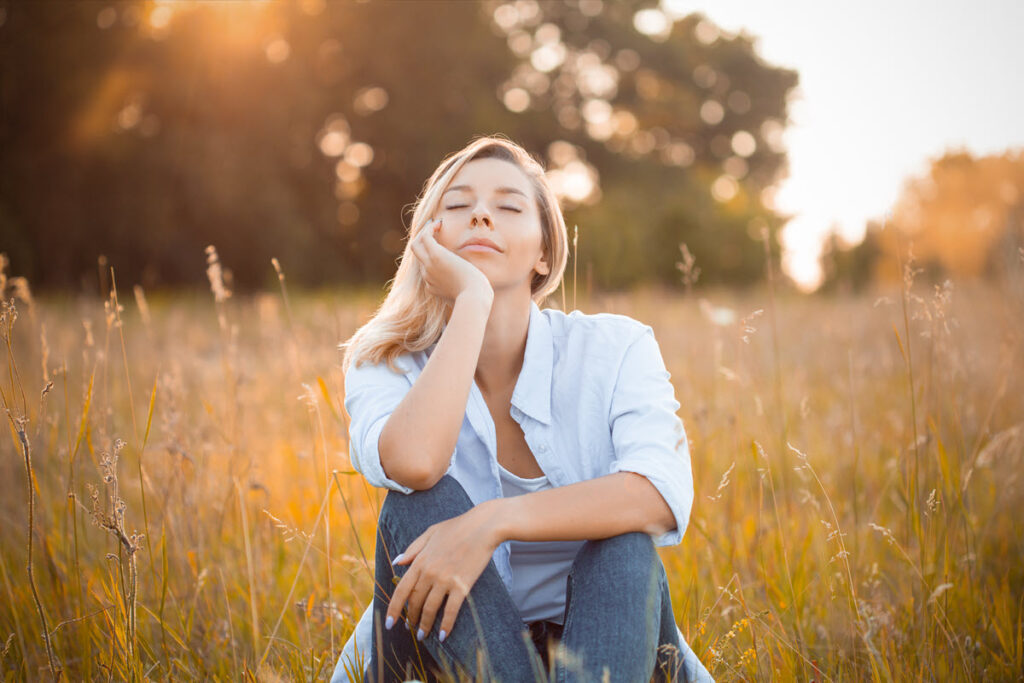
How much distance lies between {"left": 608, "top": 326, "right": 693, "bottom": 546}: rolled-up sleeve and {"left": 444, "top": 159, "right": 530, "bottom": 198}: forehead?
24.6 inches

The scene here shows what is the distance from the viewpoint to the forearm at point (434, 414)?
5.37ft

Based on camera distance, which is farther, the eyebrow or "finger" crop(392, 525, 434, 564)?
the eyebrow

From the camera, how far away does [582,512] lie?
5.21 ft

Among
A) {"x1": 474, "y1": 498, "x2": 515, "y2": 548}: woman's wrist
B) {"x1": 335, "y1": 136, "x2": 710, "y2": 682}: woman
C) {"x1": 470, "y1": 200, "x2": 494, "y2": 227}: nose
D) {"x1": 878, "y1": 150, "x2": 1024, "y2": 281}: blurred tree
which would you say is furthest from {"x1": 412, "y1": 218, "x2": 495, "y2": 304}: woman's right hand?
{"x1": 878, "y1": 150, "x2": 1024, "y2": 281}: blurred tree

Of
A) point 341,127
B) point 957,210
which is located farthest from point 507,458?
point 957,210

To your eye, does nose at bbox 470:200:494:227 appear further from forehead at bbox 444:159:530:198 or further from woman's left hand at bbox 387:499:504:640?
woman's left hand at bbox 387:499:504:640

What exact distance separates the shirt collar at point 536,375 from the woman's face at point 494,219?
0.18 metres

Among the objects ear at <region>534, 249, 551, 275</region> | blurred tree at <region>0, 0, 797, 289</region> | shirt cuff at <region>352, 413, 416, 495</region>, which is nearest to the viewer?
shirt cuff at <region>352, 413, 416, 495</region>

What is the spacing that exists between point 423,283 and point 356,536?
2.89 feet

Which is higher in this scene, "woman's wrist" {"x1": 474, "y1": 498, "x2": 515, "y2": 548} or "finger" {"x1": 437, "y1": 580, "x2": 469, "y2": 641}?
"woman's wrist" {"x1": 474, "y1": 498, "x2": 515, "y2": 548}

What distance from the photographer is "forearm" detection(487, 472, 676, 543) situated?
1.59m

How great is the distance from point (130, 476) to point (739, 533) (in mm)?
3378

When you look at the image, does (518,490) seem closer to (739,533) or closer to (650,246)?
(739,533)

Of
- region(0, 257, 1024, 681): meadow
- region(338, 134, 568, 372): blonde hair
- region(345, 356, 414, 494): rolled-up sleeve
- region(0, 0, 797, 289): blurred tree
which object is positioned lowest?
region(0, 257, 1024, 681): meadow
